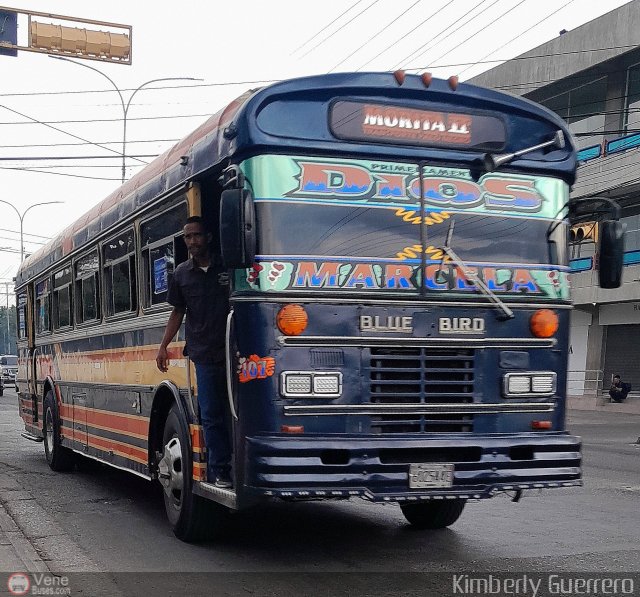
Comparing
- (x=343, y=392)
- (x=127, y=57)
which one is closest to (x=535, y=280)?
(x=343, y=392)

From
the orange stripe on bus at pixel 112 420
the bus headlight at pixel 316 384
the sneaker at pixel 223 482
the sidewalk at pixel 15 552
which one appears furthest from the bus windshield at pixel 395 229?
the orange stripe on bus at pixel 112 420

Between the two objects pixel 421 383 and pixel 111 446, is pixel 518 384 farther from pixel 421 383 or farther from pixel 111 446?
pixel 111 446

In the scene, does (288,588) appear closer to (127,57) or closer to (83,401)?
(83,401)

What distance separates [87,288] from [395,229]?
5.67 m

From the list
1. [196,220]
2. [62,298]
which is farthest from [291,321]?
[62,298]

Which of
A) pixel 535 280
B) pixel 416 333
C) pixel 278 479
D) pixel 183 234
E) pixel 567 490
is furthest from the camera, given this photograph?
pixel 567 490

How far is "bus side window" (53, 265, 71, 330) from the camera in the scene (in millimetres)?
Result: 12352

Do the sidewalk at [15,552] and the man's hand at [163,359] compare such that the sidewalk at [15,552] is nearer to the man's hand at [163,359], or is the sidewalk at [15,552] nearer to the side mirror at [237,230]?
the man's hand at [163,359]

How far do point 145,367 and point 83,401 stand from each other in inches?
120

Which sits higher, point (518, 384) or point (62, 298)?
point (62, 298)

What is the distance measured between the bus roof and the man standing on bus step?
24.9 inches

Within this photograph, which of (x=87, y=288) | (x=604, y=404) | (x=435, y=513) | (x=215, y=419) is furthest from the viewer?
(x=604, y=404)

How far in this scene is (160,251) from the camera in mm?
8312

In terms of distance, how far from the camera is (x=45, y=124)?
89.6 ft
